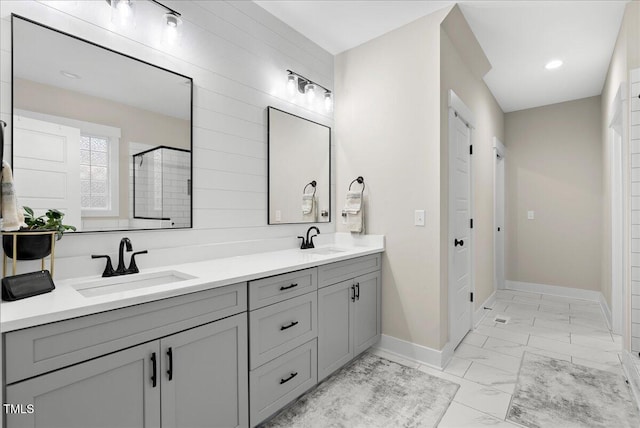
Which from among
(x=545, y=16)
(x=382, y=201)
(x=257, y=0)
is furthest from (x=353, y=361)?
(x=545, y=16)

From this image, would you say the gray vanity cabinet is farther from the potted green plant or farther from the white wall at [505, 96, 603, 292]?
the white wall at [505, 96, 603, 292]

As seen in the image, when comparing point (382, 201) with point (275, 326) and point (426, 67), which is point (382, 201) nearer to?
point (426, 67)

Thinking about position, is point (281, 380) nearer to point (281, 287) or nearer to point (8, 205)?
point (281, 287)

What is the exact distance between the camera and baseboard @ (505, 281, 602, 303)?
427 cm

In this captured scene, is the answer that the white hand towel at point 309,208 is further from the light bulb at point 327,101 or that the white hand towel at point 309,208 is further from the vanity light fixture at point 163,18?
the vanity light fixture at point 163,18

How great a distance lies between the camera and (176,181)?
6.30 feet

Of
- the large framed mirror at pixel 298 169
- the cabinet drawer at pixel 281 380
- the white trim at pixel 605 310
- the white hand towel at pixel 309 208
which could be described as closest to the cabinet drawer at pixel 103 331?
the cabinet drawer at pixel 281 380

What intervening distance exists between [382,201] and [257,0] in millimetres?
1837

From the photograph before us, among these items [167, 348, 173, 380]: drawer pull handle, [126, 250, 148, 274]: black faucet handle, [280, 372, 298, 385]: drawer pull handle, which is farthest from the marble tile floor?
[126, 250, 148, 274]: black faucet handle

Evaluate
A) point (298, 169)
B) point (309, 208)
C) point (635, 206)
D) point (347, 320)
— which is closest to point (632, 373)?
point (635, 206)

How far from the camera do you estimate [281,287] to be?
1774mm

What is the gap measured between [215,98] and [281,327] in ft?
5.05

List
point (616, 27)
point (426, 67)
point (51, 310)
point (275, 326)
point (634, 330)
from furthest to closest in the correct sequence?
point (616, 27), point (426, 67), point (634, 330), point (275, 326), point (51, 310)

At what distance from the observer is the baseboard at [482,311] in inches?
131
